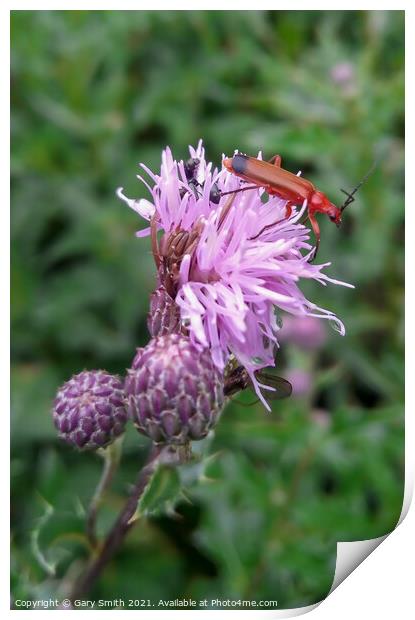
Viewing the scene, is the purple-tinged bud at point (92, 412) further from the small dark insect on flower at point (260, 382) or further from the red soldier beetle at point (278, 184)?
the red soldier beetle at point (278, 184)

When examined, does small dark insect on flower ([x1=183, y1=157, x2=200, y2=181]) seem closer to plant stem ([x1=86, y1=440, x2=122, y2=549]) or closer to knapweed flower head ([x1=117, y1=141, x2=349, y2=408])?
knapweed flower head ([x1=117, y1=141, x2=349, y2=408])

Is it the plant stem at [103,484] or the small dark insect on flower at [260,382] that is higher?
the small dark insect on flower at [260,382]

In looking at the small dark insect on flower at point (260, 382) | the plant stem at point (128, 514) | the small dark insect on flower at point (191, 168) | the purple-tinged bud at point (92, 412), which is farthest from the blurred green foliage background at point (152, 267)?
the small dark insect on flower at point (191, 168)

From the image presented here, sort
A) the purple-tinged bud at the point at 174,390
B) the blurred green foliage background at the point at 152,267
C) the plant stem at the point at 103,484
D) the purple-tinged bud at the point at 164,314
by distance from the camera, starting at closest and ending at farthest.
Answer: the purple-tinged bud at the point at 174,390, the purple-tinged bud at the point at 164,314, the plant stem at the point at 103,484, the blurred green foliage background at the point at 152,267

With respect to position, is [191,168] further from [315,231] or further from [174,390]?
[174,390]

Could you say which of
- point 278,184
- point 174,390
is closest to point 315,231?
point 278,184

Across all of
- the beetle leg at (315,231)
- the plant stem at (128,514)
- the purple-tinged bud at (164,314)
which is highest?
the beetle leg at (315,231)

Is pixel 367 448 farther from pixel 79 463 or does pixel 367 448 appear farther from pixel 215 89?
pixel 215 89
